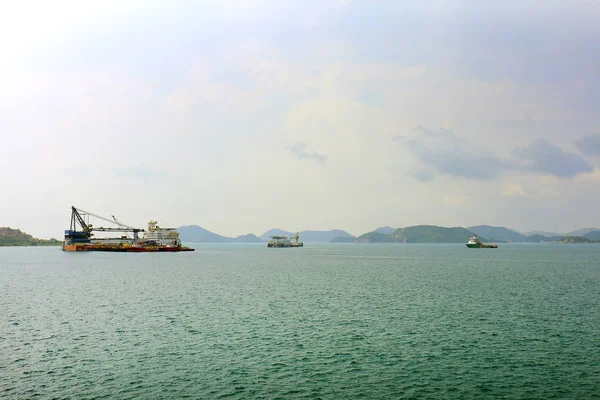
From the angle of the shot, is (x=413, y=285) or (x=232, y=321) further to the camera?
(x=413, y=285)

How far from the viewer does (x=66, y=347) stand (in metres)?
36.1

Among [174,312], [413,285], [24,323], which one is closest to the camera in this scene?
[24,323]

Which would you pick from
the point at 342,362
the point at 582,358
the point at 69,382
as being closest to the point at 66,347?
the point at 69,382

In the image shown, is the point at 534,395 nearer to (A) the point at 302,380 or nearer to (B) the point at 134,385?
(A) the point at 302,380

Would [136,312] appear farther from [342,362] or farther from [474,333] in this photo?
[474,333]

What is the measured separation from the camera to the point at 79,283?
8688 centimetres

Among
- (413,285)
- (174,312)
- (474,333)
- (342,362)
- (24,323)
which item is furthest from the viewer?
(413,285)

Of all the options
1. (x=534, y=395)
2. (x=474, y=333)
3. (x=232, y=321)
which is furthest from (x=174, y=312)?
(x=534, y=395)

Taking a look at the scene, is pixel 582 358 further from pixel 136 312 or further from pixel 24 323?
Result: pixel 24 323

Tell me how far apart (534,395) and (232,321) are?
105 ft

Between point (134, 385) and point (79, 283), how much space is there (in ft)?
231

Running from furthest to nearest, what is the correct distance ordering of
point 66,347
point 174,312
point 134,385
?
point 174,312 < point 66,347 < point 134,385

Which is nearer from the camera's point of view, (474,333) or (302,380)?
(302,380)

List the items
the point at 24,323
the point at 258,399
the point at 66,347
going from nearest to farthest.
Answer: the point at 258,399
the point at 66,347
the point at 24,323
